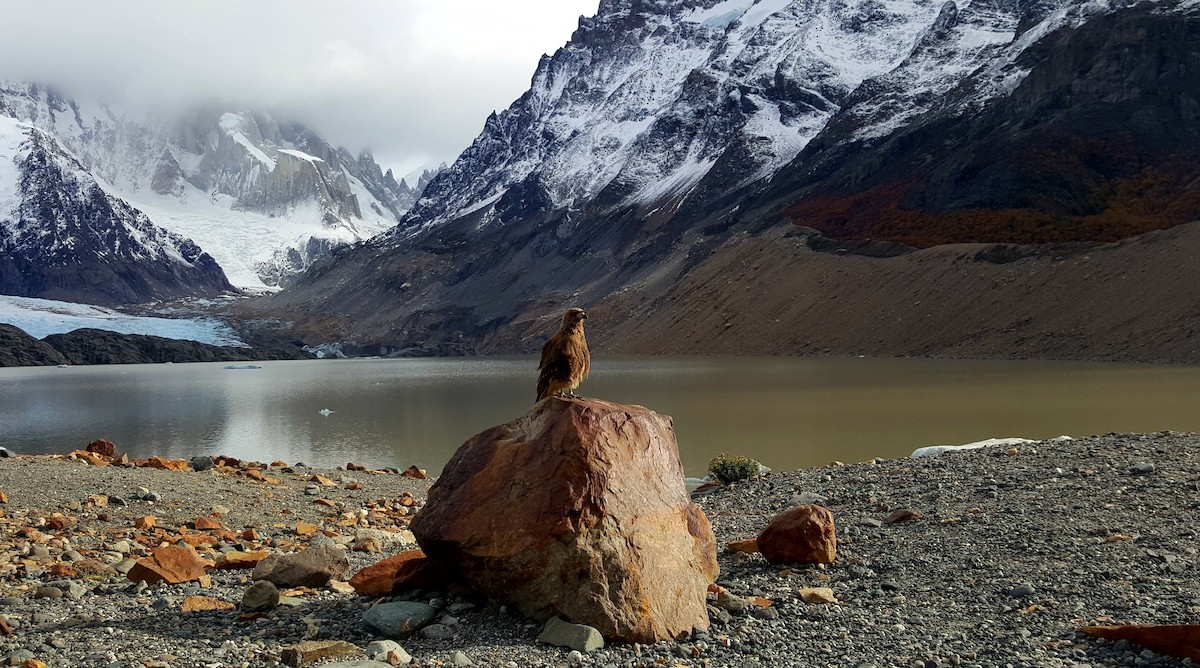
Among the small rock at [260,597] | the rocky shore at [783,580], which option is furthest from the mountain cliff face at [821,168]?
the small rock at [260,597]

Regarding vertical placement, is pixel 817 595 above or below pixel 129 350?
above

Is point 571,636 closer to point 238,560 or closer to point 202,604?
point 202,604

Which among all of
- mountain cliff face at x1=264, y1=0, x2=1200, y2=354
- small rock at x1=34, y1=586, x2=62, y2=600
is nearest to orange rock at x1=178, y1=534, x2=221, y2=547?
small rock at x1=34, y1=586, x2=62, y2=600

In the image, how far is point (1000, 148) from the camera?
8619 centimetres

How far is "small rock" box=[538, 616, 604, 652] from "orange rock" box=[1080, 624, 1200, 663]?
3.25 m

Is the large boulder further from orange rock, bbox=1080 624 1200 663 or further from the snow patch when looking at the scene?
the snow patch

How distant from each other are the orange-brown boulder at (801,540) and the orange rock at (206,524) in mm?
6422

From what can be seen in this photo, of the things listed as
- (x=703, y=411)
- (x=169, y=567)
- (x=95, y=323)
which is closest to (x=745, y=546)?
(x=169, y=567)

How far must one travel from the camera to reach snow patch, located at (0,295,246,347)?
152000mm

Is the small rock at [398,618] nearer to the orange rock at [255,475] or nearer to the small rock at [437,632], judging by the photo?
the small rock at [437,632]

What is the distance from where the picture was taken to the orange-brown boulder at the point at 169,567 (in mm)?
7375

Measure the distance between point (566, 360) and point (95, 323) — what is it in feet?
578

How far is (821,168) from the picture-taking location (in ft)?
357

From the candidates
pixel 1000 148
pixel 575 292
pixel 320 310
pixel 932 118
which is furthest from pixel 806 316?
pixel 320 310
